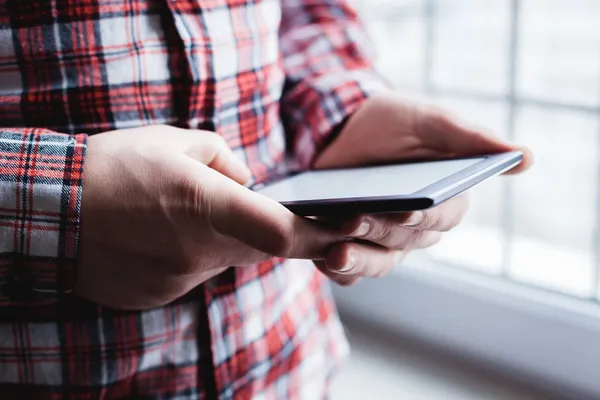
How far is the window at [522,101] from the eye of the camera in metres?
1.14

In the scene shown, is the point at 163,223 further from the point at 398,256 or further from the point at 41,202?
the point at 398,256

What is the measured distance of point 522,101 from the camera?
1188 millimetres

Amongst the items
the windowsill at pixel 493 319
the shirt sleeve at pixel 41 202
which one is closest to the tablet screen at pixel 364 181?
the shirt sleeve at pixel 41 202

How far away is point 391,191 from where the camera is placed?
502 millimetres

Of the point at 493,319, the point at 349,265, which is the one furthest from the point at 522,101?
the point at 349,265

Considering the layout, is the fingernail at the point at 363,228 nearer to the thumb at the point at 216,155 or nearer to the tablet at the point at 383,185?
the tablet at the point at 383,185

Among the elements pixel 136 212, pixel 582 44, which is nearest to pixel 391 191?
pixel 136 212

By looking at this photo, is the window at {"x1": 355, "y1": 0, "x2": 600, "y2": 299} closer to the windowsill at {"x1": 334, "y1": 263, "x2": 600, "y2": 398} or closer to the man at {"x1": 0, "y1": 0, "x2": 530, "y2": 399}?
the windowsill at {"x1": 334, "y1": 263, "x2": 600, "y2": 398}


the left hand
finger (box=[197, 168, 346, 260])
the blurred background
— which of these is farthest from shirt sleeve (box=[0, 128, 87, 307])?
the blurred background

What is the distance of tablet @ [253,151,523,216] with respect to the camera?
47 cm

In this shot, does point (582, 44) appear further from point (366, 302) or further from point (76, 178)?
point (76, 178)

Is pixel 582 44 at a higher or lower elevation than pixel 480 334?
higher

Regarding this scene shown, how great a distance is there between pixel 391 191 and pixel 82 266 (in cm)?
25

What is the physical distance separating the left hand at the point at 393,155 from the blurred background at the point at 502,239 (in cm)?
50
